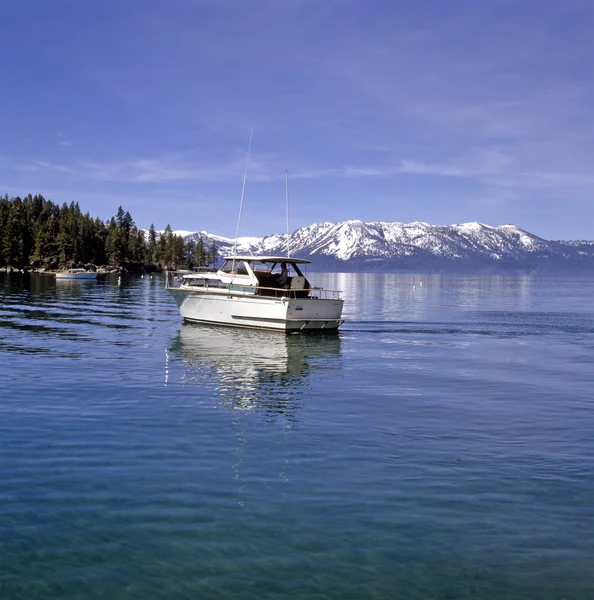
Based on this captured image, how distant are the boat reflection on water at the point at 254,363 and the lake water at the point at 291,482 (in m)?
0.20

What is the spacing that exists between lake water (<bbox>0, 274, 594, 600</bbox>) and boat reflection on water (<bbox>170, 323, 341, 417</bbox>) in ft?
0.66

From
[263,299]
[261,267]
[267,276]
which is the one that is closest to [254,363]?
[263,299]

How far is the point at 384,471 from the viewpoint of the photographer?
12219 millimetres

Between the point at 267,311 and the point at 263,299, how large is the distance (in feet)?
2.57

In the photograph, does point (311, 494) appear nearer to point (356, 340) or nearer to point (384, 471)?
point (384, 471)

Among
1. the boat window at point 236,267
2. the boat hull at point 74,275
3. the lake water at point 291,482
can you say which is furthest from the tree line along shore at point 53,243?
the lake water at point 291,482

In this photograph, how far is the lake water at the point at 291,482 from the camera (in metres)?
8.00

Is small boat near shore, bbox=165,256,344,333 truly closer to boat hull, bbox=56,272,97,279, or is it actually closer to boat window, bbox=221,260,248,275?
boat window, bbox=221,260,248,275

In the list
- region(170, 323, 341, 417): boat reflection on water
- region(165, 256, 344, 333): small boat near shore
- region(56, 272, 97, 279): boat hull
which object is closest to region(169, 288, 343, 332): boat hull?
region(165, 256, 344, 333): small boat near shore

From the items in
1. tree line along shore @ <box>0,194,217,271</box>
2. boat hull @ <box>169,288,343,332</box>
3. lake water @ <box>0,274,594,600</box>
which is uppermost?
tree line along shore @ <box>0,194,217,271</box>

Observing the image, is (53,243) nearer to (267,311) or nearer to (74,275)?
(74,275)

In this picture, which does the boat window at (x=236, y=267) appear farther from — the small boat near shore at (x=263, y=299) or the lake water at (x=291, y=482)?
the lake water at (x=291, y=482)

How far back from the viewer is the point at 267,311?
37.8 metres

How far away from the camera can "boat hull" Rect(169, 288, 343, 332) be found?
3747cm
